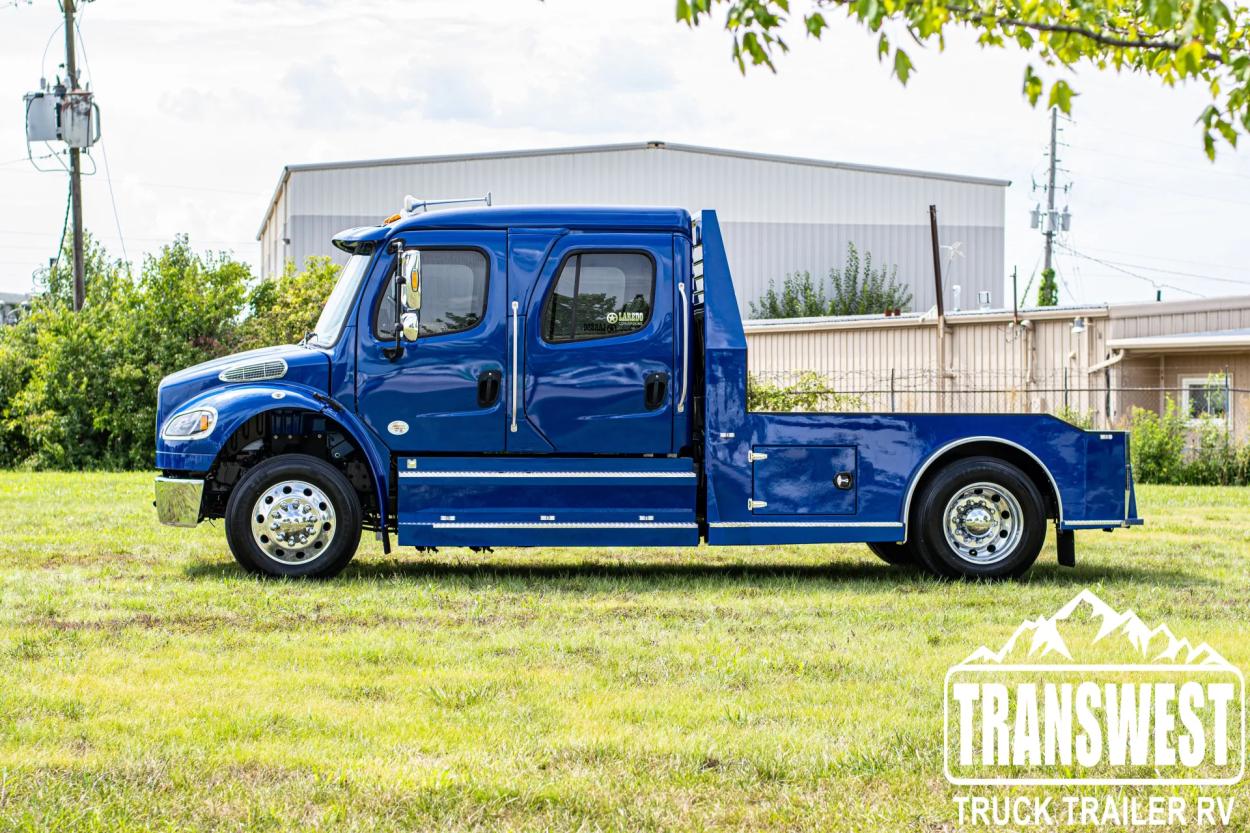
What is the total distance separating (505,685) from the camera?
A: 22.9 feet

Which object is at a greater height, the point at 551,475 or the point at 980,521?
the point at 551,475

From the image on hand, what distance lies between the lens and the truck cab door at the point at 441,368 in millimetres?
10805

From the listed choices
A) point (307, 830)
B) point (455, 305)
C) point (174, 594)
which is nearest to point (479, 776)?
point (307, 830)

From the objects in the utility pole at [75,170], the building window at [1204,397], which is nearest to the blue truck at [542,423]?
the building window at [1204,397]

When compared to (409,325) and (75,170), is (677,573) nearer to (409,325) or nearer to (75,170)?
(409,325)

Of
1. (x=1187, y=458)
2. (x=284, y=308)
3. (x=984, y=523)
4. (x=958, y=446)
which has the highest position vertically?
(x=284, y=308)

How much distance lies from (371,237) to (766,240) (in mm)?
42193

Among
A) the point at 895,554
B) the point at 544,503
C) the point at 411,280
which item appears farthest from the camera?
the point at 895,554

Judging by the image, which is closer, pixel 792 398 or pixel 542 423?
pixel 542 423

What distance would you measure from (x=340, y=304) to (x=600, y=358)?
2014 millimetres

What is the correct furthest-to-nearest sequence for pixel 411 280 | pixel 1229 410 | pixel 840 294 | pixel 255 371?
pixel 840 294
pixel 1229 410
pixel 255 371
pixel 411 280

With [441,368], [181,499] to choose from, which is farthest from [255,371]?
[441,368]

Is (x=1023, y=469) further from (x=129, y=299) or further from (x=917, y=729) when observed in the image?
(x=129, y=299)

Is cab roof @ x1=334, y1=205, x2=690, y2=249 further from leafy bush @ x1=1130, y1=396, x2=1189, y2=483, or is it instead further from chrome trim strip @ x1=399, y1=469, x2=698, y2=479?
leafy bush @ x1=1130, y1=396, x2=1189, y2=483
